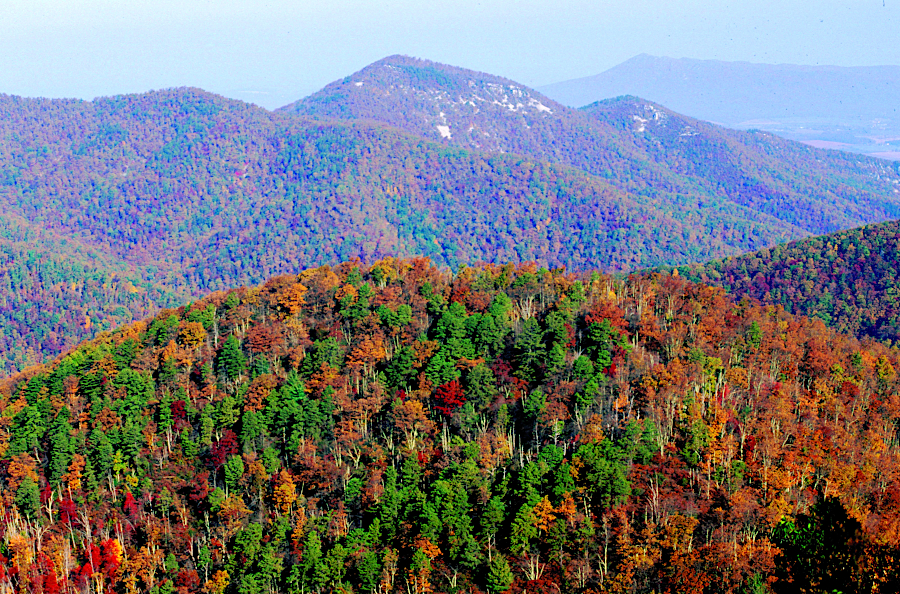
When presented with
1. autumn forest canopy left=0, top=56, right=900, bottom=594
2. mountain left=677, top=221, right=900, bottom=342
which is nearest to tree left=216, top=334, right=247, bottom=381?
autumn forest canopy left=0, top=56, right=900, bottom=594

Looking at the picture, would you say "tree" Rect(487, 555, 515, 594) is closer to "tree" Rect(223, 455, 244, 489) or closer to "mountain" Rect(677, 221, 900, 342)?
"tree" Rect(223, 455, 244, 489)

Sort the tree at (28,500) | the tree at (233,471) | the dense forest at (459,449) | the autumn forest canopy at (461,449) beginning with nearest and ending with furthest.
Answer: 1. the autumn forest canopy at (461,449)
2. the dense forest at (459,449)
3. the tree at (233,471)
4. the tree at (28,500)

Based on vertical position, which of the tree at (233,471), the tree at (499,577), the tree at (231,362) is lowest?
the tree at (499,577)

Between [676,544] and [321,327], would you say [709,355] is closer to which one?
[676,544]

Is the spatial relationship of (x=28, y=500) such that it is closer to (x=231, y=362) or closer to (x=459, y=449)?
(x=231, y=362)

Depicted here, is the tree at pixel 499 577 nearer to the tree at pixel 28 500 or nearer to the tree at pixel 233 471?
the tree at pixel 233 471

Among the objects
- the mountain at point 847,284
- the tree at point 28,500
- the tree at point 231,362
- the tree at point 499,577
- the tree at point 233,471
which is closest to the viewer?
the tree at point 499,577

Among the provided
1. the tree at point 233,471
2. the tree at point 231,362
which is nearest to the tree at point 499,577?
the tree at point 233,471
